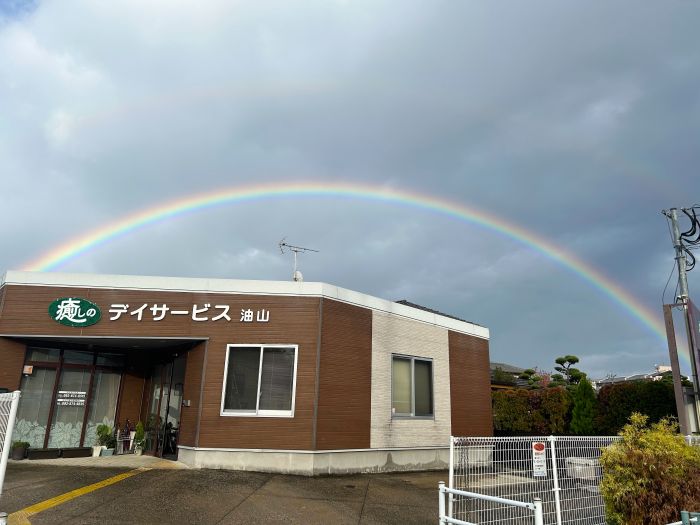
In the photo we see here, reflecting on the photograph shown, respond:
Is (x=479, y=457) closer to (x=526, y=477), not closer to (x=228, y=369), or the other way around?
(x=526, y=477)

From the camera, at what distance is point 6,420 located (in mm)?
5504

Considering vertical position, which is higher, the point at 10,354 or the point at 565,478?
the point at 10,354

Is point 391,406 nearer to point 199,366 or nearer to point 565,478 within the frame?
point 199,366

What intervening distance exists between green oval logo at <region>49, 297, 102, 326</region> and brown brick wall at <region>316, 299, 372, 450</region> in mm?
5619

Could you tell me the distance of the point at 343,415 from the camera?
1211 cm

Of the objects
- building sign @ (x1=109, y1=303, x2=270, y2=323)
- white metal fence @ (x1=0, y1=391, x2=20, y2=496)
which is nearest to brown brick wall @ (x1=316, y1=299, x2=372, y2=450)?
building sign @ (x1=109, y1=303, x2=270, y2=323)

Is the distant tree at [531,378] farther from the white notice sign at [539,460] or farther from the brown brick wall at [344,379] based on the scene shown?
the white notice sign at [539,460]

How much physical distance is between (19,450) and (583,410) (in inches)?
668

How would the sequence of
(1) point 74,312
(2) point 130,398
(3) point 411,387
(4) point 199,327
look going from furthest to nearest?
(2) point 130,398 → (3) point 411,387 → (4) point 199,327 → (1) point 74,312

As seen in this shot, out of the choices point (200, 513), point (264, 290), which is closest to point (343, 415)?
point (264, 290)

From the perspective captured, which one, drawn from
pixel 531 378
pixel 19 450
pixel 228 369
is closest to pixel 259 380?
pixel 228 369

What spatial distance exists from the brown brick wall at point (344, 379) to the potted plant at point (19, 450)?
7066 millimetres

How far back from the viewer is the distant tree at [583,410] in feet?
56.2

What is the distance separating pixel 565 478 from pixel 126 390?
1209cm
